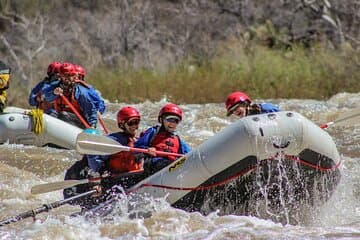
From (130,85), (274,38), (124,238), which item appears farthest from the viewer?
(274,38)

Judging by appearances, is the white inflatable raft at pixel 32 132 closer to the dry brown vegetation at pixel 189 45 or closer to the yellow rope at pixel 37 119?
the yellow rope at pixel 37 119

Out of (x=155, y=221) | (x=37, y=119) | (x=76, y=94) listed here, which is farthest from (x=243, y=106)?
(x=37, y=119)

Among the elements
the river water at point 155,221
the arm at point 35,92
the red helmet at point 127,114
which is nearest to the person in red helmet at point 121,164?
the red helmet at point 127,114

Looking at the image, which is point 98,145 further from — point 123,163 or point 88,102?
point 88,102

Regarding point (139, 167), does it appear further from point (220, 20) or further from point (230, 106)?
point (220, 20)

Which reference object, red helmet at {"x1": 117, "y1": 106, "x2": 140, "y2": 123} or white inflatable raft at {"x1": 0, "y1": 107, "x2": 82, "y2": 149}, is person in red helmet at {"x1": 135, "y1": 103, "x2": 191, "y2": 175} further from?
white inflatable raft at {"x1": 0, "y1": 107, "x2": 82, "y2": 149}

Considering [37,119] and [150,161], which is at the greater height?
[37,119]

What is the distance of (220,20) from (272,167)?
1832cm

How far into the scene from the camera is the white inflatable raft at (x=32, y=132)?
10.6m

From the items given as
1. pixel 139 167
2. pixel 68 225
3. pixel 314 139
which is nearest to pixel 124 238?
pixel 68 225

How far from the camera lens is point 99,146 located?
284 inches

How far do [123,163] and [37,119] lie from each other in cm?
316

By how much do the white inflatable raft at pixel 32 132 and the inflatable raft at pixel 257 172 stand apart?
3.56 meters

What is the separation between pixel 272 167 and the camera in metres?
6.79
